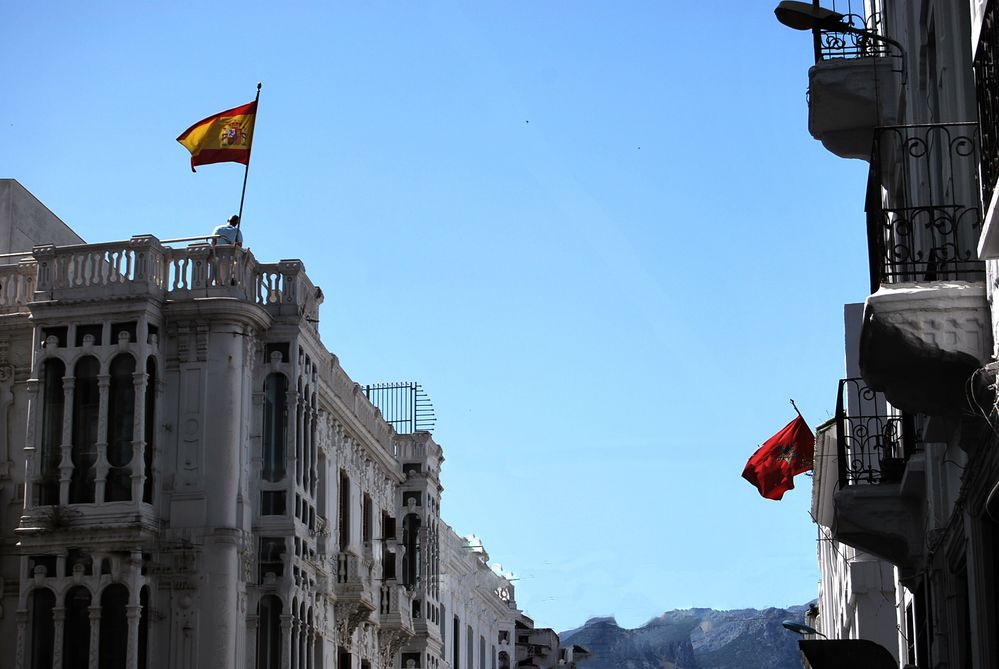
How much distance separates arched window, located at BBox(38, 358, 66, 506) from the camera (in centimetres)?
2920

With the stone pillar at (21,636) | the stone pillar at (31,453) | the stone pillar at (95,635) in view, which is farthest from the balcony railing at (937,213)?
the stone pillar at (21,636)

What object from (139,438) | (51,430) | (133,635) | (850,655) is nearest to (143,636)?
(133,635)

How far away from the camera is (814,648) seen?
20078mm

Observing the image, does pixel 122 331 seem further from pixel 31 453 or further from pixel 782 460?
pixel 782 460

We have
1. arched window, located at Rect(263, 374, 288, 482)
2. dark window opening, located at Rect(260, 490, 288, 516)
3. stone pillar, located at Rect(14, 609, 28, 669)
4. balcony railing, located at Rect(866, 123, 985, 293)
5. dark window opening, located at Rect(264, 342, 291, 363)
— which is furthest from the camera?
dark window opening, located at Rect(264, 342, 291, 363)

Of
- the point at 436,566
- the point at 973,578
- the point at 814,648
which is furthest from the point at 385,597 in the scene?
the point at 973,578

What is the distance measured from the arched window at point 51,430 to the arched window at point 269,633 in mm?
4194

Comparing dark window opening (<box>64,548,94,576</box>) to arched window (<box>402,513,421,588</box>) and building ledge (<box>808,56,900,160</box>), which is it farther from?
building ledge (<box>808,56,900,160</box>)

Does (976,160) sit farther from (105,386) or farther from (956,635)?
(105,386)

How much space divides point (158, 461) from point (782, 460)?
35.8 ft

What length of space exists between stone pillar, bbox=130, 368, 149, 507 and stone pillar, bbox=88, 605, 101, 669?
1950mm

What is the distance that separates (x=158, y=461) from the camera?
2927 cm

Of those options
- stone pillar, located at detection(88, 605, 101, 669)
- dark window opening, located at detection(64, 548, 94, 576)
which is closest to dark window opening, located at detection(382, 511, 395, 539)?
dark window opening, located at detection(64, 548, 94, 576)

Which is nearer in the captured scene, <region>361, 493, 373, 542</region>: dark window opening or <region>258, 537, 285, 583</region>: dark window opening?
<region>258, 537, 285, 583</region>: dark window opening
